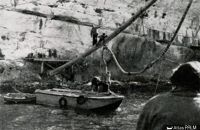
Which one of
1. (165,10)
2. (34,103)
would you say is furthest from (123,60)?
(34,103)

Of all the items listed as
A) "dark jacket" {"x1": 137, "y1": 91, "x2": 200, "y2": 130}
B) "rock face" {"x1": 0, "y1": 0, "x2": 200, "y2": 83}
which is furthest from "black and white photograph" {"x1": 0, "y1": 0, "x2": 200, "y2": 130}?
"dark jacket" {"x1": 137, "y1": 91, "x2": 200, "y2": 130}

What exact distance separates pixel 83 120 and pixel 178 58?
27559 mm

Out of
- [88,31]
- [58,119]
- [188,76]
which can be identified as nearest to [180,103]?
[188,76]

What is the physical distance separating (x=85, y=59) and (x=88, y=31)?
4.62 m

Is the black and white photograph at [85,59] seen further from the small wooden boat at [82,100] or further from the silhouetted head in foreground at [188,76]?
the silhouetted head in foreground at [188,76]

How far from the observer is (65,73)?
30.3 meters

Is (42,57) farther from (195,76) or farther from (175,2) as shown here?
(195,76)

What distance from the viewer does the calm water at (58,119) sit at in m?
18.3

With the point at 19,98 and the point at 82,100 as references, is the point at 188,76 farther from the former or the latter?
the point at 19,98

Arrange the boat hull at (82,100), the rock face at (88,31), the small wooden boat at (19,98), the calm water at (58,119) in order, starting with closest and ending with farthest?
the calm water at (58,119)
the boat hull at (82,100)
the small wooden boat at (19,98)
the rock face at (88,31)

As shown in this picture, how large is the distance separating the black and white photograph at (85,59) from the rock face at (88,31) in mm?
108

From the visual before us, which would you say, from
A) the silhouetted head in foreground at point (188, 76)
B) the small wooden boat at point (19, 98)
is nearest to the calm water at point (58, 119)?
the small wooden boat at point (19, 98)

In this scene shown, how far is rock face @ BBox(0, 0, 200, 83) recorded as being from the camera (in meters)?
39.7

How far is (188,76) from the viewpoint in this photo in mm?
3086
